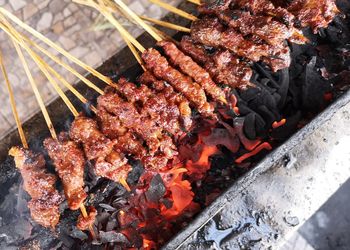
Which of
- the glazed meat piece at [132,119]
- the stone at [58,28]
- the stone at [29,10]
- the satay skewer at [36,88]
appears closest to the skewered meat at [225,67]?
the glazed meat piece at [132,119]

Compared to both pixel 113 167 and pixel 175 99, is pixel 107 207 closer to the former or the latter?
pixel 113 167

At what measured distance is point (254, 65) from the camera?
14.6 ft

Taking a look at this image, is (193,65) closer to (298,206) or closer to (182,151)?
(182,151)

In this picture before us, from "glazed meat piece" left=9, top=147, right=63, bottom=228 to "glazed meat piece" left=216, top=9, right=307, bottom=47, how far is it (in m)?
2.14

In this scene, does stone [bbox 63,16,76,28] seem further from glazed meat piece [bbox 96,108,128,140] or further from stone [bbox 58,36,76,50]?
glazed meat piece [bbox 96,108,128,140]

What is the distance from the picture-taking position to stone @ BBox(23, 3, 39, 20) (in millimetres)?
5559

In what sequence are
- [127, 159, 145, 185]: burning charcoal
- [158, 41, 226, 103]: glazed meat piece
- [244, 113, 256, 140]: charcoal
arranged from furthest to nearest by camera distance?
[244, 113, 256, 140]: charcoal, [127, 159, 145, 185]: burning charcoal, [158, 41, 226, 103]: glazed meat piece

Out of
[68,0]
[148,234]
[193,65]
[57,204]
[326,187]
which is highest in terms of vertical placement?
[68,0]

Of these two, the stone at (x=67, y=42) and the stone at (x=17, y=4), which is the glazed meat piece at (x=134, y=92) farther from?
the stone at (x=17, y=4)

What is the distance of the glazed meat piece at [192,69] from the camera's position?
3.99 m

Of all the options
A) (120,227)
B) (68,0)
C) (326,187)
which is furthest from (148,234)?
(68,0)

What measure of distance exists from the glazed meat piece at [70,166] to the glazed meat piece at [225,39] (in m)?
1.52

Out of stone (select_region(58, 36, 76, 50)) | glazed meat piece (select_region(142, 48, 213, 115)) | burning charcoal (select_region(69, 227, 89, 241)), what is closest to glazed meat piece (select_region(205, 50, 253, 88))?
glazed meat piece (select_region(142, 48, 213, 115))

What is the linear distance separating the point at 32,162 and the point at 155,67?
141 centimetres
